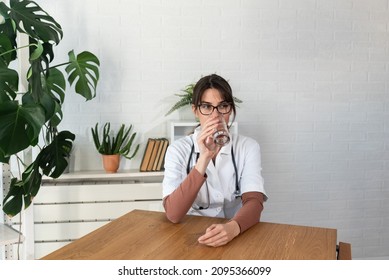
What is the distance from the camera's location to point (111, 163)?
11.0ft

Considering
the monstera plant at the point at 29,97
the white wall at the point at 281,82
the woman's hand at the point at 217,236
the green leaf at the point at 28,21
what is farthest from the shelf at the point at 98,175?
the woman's hand at the point at 217,236

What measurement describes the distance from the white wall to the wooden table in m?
1.76

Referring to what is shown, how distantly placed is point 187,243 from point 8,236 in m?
1.40

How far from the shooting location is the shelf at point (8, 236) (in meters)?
2.59

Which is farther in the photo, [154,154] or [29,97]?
[154,154]

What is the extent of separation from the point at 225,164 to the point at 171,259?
812mm

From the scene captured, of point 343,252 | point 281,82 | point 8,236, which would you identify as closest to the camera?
point 343,252

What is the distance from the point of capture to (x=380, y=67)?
388 cm

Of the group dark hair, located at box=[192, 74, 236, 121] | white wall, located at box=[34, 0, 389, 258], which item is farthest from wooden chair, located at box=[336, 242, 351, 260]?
white wall, located at box=[34, 0, 389, 258]

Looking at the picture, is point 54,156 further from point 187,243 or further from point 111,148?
point 187,243

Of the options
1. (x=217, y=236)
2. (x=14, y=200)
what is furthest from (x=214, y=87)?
(x=14, y=200)

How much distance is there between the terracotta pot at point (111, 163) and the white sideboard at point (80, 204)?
48mm
